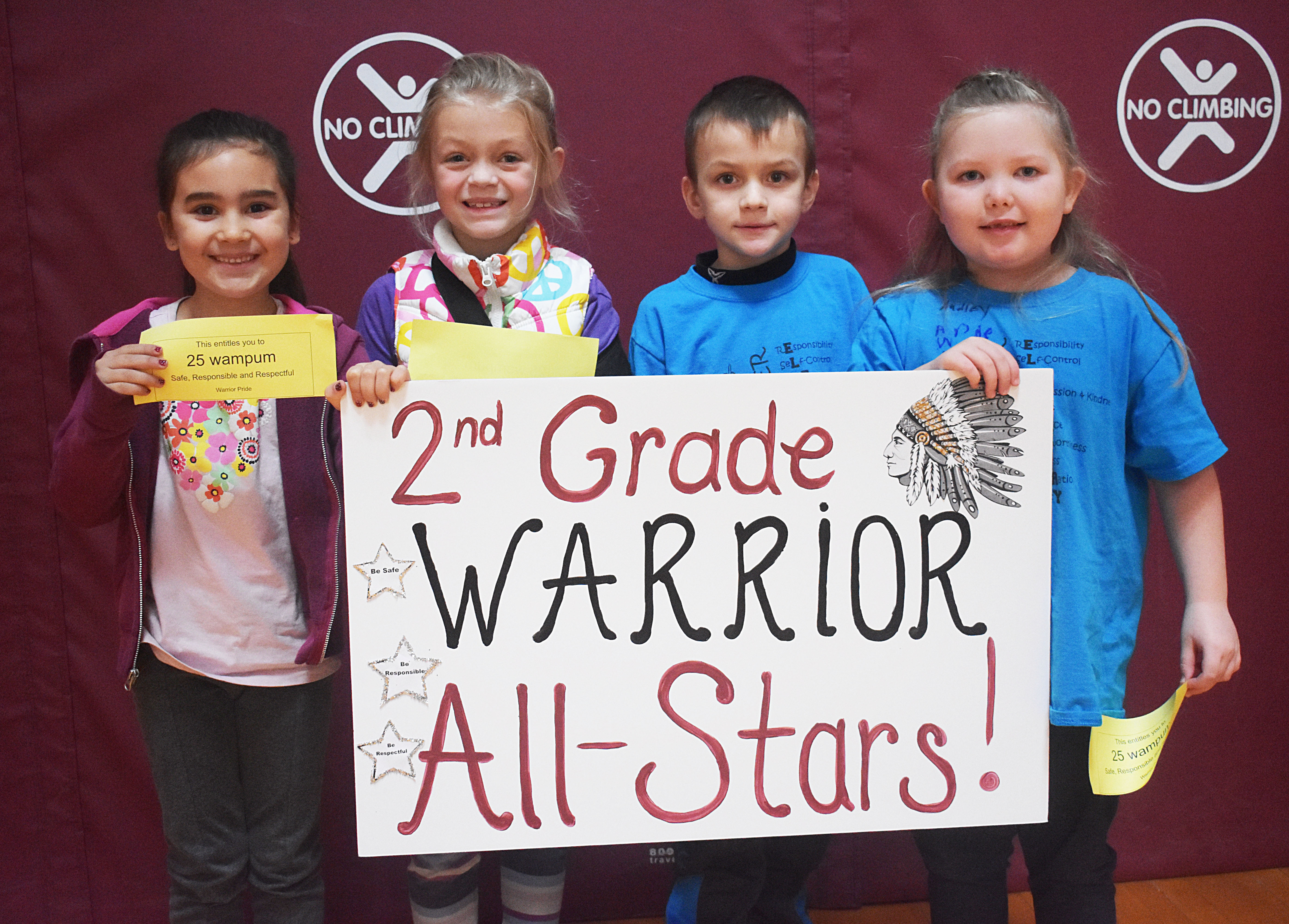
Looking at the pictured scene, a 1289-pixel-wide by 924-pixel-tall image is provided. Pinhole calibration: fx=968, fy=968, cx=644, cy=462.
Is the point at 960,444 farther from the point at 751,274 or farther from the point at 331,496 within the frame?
the point at 331,496

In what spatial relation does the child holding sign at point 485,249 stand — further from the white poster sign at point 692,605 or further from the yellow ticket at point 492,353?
the white poster sign at point 692,605

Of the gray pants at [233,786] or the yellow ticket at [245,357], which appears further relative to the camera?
the gray pants at [233,786]

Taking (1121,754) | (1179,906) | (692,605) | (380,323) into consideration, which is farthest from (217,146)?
(1179,906)

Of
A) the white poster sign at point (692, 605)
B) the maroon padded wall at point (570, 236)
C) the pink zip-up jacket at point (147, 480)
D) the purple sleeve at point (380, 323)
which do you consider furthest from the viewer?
the maroon padded wall at point (570, 236)

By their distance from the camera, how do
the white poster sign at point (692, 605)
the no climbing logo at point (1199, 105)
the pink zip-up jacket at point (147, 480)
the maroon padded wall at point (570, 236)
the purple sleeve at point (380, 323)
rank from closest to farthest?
1. the white poster sign at point (692, 605)
2. the pink zip-up jacket at point (147, 480)
3. the purple sleeve at point (380, 323)
4. the maroon padded wall at point (570, 236)
5. the no climbing logo at point (1199, 105)

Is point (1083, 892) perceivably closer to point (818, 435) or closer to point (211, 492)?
point (818, 435)

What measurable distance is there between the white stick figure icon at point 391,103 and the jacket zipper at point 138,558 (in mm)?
740

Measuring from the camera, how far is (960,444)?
1.24 m

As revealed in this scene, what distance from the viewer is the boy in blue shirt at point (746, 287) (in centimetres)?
143

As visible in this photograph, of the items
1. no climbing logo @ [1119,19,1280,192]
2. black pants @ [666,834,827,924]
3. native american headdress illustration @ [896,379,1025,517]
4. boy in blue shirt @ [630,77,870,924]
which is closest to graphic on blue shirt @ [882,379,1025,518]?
native american headdress illustration @ [896,379,1025,517]

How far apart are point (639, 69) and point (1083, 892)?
158 cm

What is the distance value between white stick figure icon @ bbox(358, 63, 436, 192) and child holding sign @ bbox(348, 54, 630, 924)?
311 mm

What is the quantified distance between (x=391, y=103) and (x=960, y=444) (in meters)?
1.25

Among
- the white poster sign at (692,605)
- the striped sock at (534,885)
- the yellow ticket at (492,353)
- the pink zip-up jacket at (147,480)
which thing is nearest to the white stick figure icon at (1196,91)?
the white poster sign at (692,605)
